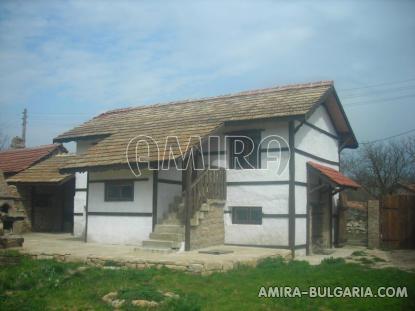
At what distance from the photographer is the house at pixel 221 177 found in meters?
14.2

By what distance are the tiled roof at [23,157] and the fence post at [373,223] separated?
15.4 metres

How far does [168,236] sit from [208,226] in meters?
1.47

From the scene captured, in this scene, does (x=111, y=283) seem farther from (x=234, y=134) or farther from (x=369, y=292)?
(x=234, y=134)

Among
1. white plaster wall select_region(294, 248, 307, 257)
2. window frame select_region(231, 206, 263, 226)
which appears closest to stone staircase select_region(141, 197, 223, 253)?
window frame select_region(231, 206, 263, 226)

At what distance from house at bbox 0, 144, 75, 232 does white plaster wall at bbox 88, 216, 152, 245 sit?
17.0 ft

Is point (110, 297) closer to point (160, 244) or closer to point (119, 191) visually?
point (160, 244)

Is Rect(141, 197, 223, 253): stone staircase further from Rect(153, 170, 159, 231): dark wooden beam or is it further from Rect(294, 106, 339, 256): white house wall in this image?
Rect(294, 106, 339, 256): white house wall

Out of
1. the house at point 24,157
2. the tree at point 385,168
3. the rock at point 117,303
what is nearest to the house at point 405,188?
the tree at point 385,168

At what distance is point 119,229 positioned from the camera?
50.3ft

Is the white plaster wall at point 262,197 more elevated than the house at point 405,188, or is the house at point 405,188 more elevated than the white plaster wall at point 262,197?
the house at point 405,188

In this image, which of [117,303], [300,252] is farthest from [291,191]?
[117,303]

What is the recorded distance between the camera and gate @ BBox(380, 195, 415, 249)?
17234mm

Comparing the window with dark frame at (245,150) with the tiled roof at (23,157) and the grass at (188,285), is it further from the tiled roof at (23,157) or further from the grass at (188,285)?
the tiled roof at (23,157)
